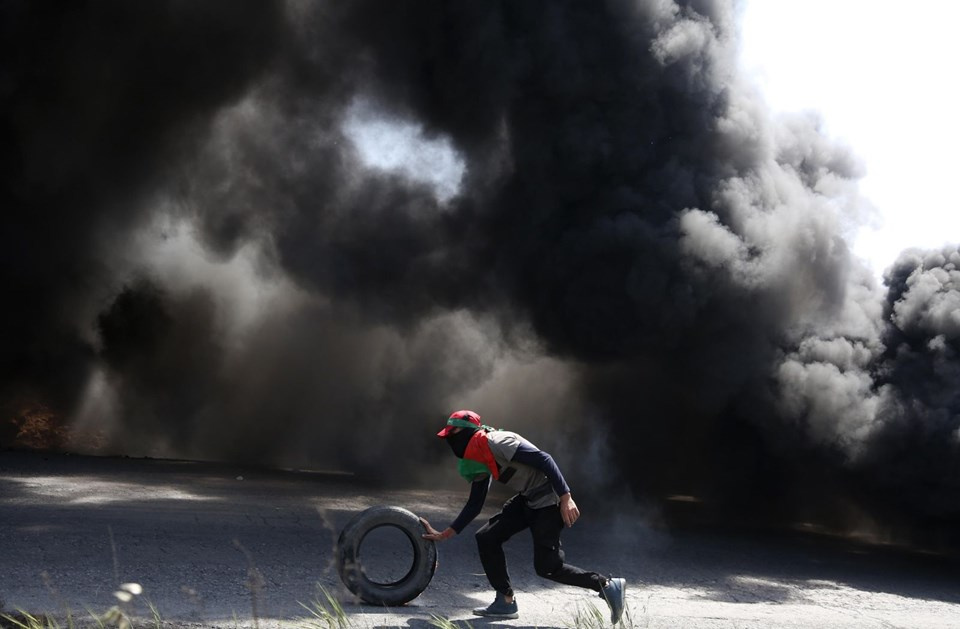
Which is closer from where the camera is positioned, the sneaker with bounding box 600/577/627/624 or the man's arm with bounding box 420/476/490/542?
the sneaker with bounding box 600/577/627/624

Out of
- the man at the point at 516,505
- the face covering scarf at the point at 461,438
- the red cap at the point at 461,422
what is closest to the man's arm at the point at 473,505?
the man at the point at 516,505

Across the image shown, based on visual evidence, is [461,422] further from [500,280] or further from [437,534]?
[500,280]

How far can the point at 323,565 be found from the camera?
7.56 m

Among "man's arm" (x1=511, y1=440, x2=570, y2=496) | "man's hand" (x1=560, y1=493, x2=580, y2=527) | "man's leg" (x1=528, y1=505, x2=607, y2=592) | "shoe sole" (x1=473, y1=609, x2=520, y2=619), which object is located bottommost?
"shoe sole" (x1=473, y1=609, x2=520, y2=619)

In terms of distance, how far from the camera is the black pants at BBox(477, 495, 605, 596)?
231 inches

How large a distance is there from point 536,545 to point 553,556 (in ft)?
0.46

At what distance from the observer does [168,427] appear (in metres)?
20.4

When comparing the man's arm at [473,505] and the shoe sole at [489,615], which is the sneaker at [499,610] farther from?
the man's arm at [473,505]

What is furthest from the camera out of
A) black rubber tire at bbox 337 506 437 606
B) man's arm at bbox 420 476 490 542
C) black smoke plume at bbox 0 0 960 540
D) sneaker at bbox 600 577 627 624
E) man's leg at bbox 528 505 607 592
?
black smoke plume at bbox 0 0 960 540

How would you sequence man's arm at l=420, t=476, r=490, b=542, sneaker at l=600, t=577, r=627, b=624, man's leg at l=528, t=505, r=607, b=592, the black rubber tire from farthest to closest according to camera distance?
1. the black rubber tire
2. man's arm at l=420, t=476, r=490, b=542
3. man's leg at l=528, t=505, r=607, b=592
4. sneaker at l=600, t=577, r=627, b=624

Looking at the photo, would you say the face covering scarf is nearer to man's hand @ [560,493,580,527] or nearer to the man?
the man

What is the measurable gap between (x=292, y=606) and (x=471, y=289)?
11.4 metres

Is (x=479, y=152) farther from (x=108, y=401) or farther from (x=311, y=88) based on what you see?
(x=108, y=401)

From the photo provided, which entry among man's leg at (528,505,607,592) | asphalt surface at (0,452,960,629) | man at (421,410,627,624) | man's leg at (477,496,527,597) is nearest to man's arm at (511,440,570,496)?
man at (421,410,627,624)
